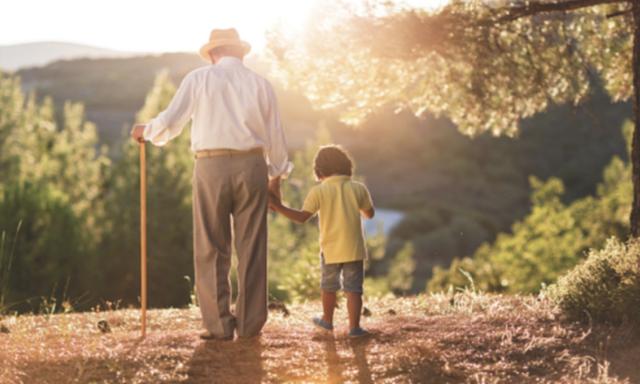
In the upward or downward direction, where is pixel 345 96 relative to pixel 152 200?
upward

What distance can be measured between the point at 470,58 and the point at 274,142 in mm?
3862

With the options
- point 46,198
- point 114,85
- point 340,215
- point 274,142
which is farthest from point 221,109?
point 114,85

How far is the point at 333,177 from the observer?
5.76 meters

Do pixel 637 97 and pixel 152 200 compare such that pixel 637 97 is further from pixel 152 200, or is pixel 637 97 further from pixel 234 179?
pixel 152 200

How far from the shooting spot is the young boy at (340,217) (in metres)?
5.68

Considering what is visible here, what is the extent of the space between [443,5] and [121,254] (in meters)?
26.2

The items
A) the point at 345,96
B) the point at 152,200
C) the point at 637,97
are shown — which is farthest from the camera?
the point at 152,200

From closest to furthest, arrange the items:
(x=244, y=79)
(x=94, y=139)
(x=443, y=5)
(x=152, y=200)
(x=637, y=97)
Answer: (x=244, y=79), (x=637, y=97), (x=443, y=5), (x=152, y=200), (x=94, y=139)

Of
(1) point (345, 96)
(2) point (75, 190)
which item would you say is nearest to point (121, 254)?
(2) point (75, 190)

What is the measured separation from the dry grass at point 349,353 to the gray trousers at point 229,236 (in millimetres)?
201

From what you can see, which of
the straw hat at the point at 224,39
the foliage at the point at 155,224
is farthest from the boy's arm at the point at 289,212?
the foliage at the point at 155,224

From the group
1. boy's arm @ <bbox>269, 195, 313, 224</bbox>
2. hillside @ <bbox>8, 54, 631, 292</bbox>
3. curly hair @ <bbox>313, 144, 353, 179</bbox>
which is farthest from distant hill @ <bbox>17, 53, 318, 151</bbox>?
boy's arm @ <bbox>269, 195, 313, 224</bbox>

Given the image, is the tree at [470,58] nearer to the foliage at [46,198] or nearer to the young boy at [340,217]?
the young boy at [340,217]

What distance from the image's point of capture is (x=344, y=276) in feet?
18.8
